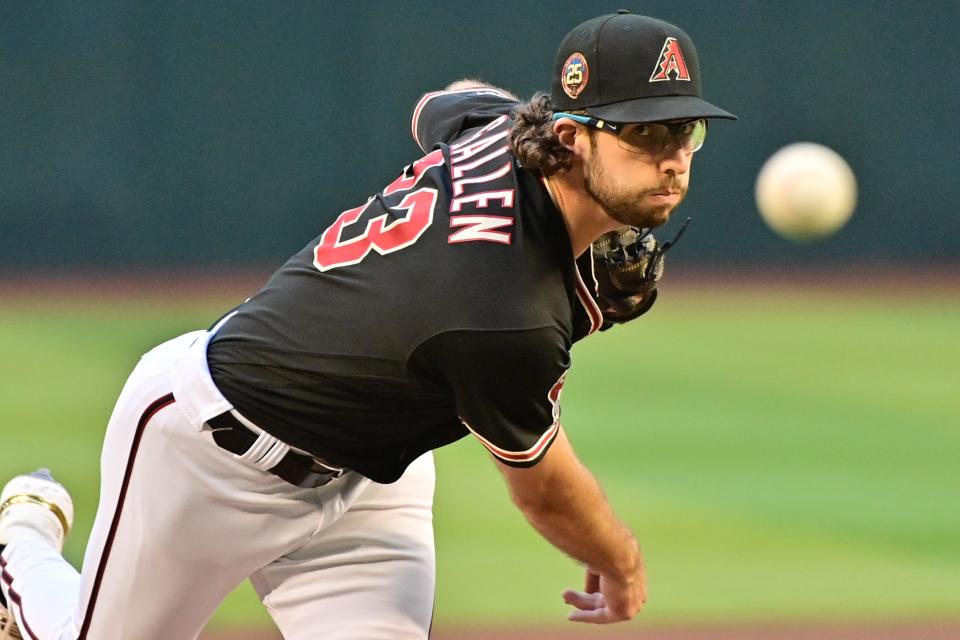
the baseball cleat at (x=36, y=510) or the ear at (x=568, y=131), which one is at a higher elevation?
the ear at (x=568, y=131)

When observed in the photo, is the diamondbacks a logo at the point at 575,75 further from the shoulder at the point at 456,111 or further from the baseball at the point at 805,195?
the baseball at the point at 805,195

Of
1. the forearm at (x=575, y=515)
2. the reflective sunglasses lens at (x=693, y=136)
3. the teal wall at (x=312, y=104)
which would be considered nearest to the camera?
the reflective sunglasses lens at (x=693, y=136)

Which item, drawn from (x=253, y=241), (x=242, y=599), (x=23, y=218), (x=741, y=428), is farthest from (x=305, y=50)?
(x=242, y=599)

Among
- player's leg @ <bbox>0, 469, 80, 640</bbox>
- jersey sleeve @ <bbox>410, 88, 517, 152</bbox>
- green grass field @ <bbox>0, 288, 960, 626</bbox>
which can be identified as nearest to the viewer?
jersey sleeve @ <bbox>410, 88, 517, 152</bbox>

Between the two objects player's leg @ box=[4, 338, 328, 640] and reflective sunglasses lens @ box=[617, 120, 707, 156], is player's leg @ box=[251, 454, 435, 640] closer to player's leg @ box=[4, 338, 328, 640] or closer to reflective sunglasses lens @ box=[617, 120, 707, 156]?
player's leg @ box=[4, 338, 328, 640]

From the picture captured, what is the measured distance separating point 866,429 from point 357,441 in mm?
5331

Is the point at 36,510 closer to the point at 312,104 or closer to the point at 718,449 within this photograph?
the point at 718,449

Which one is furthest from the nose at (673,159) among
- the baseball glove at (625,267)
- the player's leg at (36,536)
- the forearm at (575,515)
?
the player's leg at (36,536)

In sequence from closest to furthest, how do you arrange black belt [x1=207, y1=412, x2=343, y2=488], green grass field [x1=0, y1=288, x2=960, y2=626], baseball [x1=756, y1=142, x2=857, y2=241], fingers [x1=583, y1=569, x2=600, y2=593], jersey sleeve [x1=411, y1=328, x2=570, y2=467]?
jersey sleeve [x1=411, y1=328, x2=570, y2=467] < black belt [x1=207, y1=412, x2=343, y2=488] < fingers [x1=583, y1=569, x2=600, y2=593] < green grass field [x1=0, y1=288, x2=960, y2=626] < baseball [x1=756, y1=142, x2=857, y2=241]

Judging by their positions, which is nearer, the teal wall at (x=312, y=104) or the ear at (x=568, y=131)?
the ear at (x=568, y=131)

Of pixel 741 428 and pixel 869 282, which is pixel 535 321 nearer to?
pixel 741 428

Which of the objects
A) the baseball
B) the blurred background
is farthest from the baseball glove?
the blurred background

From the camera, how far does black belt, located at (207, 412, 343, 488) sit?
3.38m

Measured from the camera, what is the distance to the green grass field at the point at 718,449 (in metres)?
5.61
